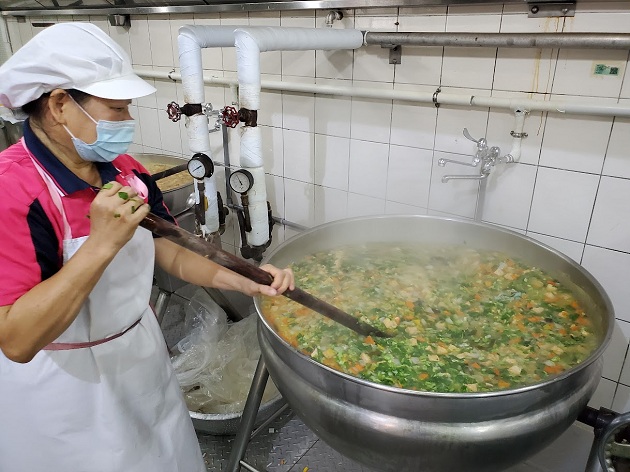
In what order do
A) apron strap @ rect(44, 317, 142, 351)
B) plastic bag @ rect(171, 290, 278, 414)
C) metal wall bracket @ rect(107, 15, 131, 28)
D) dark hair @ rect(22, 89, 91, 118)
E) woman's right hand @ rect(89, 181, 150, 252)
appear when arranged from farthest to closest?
1. metal wall bracket @ rect(107, 15, 131, 28)
2. plastic bag @ rect(171, 290, 278, 414)
3. apron strap @ rect(44, 317, 142, 351)
4. dark hair @ rect(22, 89, 91, 118)
5. woman's right hand @ rect(89, 181, 150, 252)

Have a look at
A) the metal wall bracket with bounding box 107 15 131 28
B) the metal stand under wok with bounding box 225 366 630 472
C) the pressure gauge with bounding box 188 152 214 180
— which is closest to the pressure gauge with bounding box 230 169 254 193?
the pressure gauge with bounding box 188 152 214 180

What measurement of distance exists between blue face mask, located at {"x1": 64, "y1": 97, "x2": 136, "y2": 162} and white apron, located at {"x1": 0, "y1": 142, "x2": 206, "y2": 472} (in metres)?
0.13

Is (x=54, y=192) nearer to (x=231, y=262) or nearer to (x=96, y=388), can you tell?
(x=231, y=262)

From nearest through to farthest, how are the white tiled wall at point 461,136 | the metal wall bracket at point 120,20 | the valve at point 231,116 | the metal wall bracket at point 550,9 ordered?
the metal wall bracket at point 550,9 → the white tiled wall at point 461,136 → the valve at point 231,116 → the metal wall bracket at point 120,20

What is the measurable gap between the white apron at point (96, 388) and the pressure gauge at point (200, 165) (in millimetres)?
836

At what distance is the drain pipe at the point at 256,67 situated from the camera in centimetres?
→ 199

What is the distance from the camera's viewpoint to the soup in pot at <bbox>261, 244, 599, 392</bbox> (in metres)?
1.47

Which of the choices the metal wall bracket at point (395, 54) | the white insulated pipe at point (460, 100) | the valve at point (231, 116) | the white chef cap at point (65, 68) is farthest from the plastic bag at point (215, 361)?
the white chef cap at point (65, 68)

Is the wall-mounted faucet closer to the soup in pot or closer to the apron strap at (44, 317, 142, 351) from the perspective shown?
the soup in pot

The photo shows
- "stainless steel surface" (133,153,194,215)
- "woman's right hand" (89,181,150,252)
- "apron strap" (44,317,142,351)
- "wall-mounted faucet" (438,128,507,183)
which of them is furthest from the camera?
"stainless steel surface" (133,153,194,215)

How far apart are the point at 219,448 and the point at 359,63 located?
2171 mm

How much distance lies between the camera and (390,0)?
217 centimetres

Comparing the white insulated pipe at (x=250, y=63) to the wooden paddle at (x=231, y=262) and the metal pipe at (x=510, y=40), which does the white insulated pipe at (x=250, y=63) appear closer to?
the metal pipe at (x=510, y=40)

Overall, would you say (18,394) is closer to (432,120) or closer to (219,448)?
(219,448)
